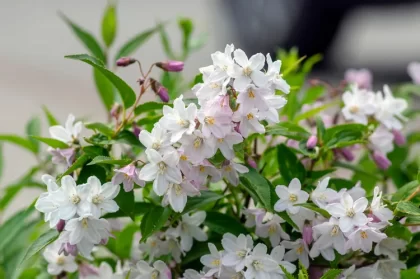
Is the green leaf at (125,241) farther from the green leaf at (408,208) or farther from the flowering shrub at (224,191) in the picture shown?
the green leaf at (408,208)

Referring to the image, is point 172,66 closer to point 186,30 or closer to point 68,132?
point 68,132

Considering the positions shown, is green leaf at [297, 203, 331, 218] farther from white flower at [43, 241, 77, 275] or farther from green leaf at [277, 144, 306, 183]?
white flower at [43, 241, 77, 275]

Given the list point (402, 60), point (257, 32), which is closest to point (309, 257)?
point (257, 32)

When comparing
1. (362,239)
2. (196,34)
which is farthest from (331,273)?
(196,34)

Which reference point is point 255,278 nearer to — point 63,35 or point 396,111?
point 396,111

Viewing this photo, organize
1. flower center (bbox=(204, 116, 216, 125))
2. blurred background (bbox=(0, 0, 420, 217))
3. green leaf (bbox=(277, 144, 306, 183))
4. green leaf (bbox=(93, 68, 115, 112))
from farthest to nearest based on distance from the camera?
blurred background (bbox=(0, 0, 420, 217)), green leaf (bbox=(93, 68, 115, 112)), green leaf (bbox=(277, 144, 306, 183)), flower center (bbox=(204, 116, 216, 125))

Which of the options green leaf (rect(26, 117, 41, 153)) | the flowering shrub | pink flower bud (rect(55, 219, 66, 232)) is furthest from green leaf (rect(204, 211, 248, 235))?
green leaf (rect(26, 117, 41, 153))
